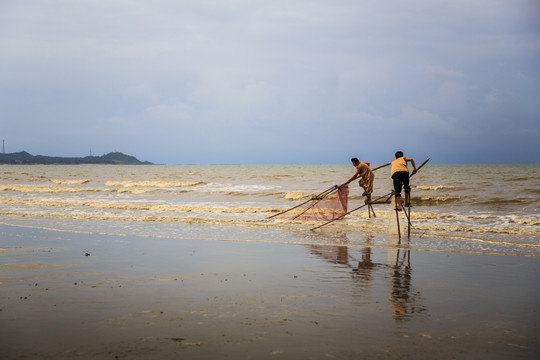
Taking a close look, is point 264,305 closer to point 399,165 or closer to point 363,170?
point 399,165

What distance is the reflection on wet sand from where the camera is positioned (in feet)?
19.9

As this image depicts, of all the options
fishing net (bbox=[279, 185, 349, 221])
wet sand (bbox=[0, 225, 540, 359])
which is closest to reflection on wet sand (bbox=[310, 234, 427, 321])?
wet sand (bbox=[0, 225, 540, 359])

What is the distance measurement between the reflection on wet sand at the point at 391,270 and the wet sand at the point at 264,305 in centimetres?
→ 3

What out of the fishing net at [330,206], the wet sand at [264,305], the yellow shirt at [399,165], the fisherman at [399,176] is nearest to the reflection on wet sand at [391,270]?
the wet sand at [264,305]

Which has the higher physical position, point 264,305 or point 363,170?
point 363,170

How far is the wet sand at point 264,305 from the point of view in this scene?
4582 mm

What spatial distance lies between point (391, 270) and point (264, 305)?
3.42 m

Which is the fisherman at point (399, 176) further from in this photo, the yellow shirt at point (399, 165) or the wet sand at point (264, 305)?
the wet sand at point (264, 305)

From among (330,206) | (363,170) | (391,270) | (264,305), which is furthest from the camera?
(330,206)

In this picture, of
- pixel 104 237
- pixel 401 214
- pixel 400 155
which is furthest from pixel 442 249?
pixel 401 214

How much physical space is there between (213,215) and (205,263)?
39.9 feet

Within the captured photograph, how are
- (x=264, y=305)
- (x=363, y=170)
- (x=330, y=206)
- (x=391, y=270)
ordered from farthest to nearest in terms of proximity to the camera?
(x=330, y=206)
(x=363, y=170)
(x=391, y=270)
(x=264, y=305)

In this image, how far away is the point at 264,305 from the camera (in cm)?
607

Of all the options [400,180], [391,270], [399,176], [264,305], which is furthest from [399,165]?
[264,305]
